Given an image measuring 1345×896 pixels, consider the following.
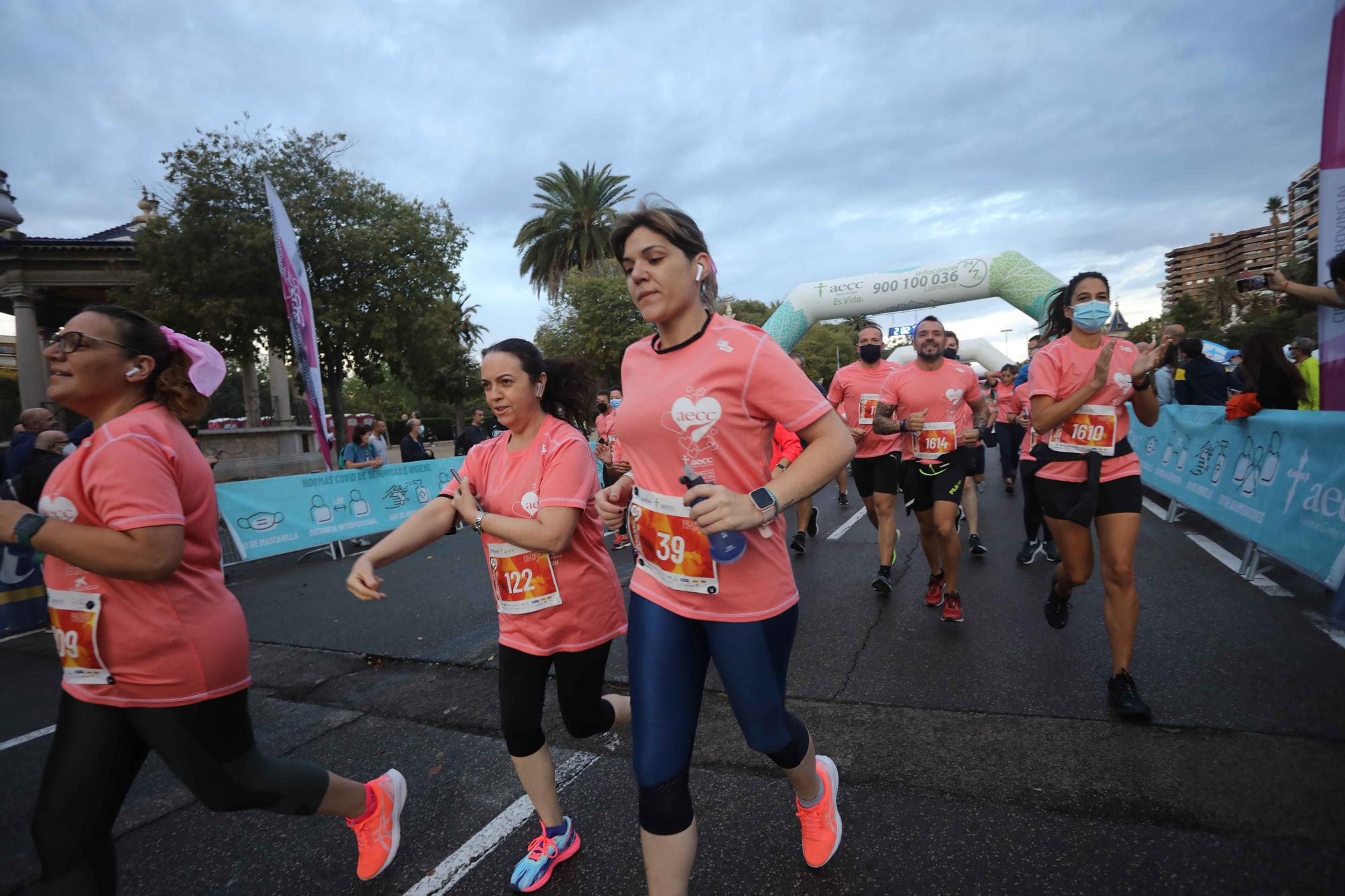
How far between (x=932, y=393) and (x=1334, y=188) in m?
3.03

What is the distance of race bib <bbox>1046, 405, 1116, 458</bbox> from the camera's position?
3270mm

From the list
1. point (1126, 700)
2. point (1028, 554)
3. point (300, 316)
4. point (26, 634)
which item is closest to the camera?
point (1126, 700)

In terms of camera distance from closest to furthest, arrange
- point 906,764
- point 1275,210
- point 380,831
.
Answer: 1. point 380,831
2. point 906,764
3. point 1275,210

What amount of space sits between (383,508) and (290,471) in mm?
14915

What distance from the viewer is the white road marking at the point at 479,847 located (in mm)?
2408

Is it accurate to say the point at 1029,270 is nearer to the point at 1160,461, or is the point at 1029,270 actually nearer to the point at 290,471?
the point at 1160,461

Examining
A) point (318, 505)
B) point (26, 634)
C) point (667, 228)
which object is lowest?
point (26, 634)

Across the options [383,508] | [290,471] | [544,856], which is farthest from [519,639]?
[290,471]

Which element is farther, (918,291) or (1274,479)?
(918,291)

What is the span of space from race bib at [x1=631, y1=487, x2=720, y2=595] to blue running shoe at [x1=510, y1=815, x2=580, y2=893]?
114 centimetres

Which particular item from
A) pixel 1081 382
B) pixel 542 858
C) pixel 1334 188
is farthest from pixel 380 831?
pixel 1334 188

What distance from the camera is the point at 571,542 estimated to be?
2318mm

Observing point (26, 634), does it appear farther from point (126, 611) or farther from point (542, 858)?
point (542, 858)

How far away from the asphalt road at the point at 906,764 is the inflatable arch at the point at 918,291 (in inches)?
419
